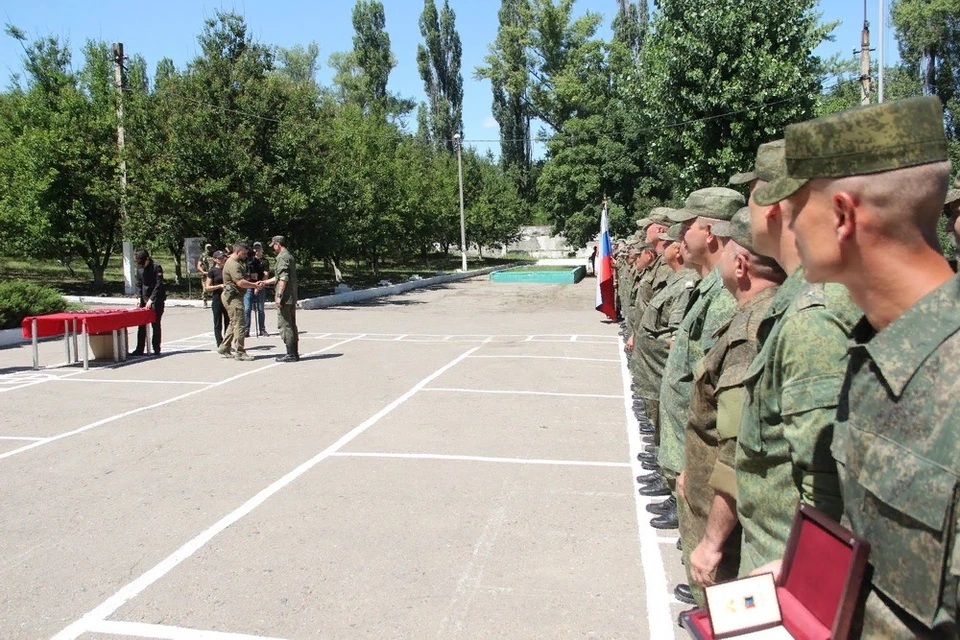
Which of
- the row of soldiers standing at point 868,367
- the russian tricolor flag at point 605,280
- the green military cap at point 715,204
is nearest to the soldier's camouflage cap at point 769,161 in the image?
the row of soldiers standing at point 868,367

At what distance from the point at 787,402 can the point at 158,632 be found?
3166mm

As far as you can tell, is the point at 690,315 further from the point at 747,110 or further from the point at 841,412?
the point at 747,110

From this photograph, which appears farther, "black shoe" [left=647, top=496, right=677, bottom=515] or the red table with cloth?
the red table with cloth

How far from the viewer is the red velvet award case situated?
1476 millimetres

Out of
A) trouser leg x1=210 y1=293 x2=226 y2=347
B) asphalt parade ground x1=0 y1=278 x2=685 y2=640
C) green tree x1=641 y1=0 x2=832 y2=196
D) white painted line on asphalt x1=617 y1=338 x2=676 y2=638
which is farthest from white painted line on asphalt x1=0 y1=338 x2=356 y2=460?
green tree x1=641 y1=0 x2=832 y2=196

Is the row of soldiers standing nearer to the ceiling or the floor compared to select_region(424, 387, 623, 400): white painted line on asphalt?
nearer to the ceiling

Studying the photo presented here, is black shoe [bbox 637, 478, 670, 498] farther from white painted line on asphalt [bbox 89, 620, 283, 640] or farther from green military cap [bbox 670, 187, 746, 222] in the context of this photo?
white painted line on asphalt [bbox 89, 620, 283, 640]

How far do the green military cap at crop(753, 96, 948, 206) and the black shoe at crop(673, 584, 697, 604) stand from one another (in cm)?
307

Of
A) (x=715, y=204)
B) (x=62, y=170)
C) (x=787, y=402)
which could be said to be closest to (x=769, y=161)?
(x=787, y=402)

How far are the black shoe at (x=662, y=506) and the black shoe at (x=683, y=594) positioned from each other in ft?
3.84

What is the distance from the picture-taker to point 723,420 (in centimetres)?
268

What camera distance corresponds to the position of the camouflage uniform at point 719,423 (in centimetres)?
265

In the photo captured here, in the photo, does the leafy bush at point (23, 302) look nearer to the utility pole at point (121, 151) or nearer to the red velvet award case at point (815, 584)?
the utility pole at point (121, 151)

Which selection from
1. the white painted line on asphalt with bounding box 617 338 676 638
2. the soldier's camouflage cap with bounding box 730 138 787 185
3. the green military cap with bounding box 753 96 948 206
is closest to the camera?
the green military cap with bounding box 753 96 948 206
